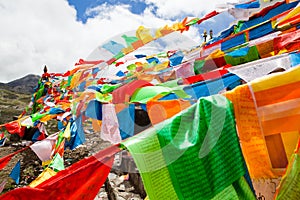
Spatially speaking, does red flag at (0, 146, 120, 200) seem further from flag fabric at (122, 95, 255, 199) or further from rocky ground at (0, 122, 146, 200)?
rocky ground at (0, 122, 146, 200)

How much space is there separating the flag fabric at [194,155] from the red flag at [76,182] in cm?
13

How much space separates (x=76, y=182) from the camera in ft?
3.47

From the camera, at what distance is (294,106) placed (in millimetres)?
1307

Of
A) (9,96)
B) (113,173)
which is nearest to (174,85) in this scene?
(113,173)

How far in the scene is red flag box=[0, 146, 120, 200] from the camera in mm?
957

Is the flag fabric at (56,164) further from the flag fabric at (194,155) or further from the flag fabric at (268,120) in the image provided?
the flag fabric at (268,120)

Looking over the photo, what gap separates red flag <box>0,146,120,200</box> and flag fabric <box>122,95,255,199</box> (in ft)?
0.44

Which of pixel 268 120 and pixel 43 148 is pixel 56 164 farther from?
pixel 268 120

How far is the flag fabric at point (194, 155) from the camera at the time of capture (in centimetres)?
117

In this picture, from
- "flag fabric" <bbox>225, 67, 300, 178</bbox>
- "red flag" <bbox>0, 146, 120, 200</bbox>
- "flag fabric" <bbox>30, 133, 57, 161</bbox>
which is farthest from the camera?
"flag fabric" <bbox>30, 133, 57, 161</bbox>

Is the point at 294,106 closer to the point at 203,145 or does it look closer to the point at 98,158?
the point at 203,145

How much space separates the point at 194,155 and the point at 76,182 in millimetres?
558

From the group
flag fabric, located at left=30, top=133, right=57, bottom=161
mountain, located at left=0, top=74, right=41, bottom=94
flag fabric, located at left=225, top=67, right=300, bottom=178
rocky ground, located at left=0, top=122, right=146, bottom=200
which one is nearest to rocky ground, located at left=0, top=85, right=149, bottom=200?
rocky ground, located at left=0, top=122, right=146, bottom=200

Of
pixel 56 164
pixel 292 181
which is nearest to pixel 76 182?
pixel 292 181
